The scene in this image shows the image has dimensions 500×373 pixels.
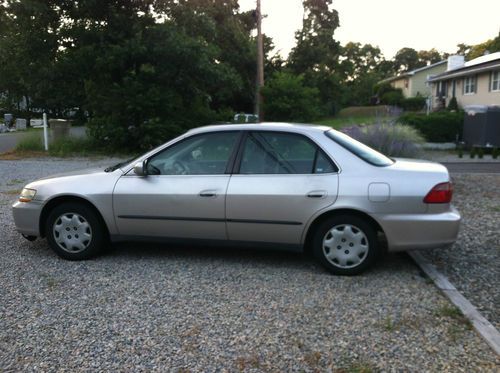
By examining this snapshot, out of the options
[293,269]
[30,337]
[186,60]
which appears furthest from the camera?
[186,60]

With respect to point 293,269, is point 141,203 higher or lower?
higher

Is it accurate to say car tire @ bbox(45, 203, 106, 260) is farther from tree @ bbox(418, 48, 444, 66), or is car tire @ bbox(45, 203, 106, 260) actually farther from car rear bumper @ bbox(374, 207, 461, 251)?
tree @ bbox(418, 48, 444, 66)

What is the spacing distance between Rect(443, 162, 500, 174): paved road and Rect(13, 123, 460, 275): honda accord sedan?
940cm

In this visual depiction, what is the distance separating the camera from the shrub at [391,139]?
10.3 m

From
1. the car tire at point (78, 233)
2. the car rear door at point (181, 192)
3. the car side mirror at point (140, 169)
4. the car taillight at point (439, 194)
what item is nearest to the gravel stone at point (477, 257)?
the car taillight at point (439, 194)

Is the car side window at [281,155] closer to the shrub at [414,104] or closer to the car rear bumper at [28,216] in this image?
the car rear bumper at [28,216]

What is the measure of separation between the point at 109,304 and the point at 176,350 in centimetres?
104

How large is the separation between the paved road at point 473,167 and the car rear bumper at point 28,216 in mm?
11234

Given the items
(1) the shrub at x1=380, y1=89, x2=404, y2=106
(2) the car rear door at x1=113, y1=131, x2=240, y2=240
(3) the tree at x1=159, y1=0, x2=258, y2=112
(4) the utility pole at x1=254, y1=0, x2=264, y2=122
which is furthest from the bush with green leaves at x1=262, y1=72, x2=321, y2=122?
(1) the shrub at x1=380, y1=89, x2=404, y2=106

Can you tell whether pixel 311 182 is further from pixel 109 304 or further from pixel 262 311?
pixel 109 304

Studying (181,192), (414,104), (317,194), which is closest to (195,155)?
(181,192)

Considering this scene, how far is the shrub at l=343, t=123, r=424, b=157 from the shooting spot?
1031 centimetres

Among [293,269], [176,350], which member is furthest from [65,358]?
[293,269]

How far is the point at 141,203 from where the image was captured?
17.1 ft
